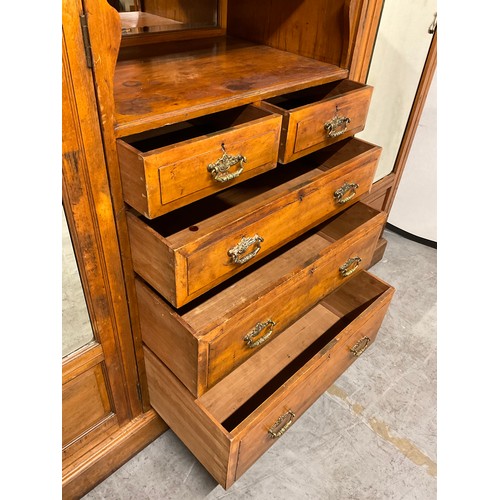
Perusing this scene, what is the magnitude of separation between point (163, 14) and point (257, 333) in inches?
34.9

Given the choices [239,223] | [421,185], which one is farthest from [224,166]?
[421,185]

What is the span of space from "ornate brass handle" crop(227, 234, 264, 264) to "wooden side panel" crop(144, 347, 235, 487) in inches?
13.9

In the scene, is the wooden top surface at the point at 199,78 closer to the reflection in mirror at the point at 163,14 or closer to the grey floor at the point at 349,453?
the reflection in mirror at the point at 163,14

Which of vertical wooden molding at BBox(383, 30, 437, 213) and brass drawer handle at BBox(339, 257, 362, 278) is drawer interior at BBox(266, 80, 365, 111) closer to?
brass drawer handle at BBox(339, 257, 362, 278)

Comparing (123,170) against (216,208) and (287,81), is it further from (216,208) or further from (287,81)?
(287,81)

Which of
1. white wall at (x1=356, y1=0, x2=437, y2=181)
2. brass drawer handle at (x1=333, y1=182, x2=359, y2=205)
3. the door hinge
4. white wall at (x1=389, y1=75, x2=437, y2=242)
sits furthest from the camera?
white wall at (x1=389, y1=75, x2=437, y2=242)

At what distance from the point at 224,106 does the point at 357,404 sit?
1.11 metres

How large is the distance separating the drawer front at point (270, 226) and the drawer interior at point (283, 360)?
341mm

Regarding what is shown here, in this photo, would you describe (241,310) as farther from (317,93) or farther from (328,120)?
(317,93)

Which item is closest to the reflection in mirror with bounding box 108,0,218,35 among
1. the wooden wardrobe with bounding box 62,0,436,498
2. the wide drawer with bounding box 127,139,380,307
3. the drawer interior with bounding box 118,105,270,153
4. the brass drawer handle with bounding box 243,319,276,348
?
the wooden wardrobe with bounding box 62,0,436,498

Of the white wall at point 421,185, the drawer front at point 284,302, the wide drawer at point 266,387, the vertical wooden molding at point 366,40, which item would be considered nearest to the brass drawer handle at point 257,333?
the drawer front at point 284,302

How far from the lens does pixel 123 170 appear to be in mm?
786

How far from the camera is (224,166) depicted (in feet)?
2.73

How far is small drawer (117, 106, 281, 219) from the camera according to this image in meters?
0.74
